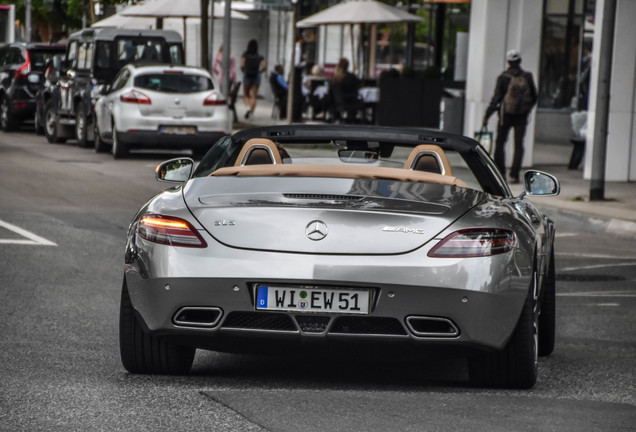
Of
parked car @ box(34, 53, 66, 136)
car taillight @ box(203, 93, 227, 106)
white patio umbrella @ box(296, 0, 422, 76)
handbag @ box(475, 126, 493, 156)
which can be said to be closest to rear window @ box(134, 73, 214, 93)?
car taillight @ box(203, 93, 227, 106)

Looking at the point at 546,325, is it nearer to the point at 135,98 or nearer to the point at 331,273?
the point at 331,273

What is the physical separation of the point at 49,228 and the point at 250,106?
76.7ft

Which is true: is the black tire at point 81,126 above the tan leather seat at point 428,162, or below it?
below

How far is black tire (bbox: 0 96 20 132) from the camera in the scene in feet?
95.4

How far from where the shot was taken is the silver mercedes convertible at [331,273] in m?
5.77

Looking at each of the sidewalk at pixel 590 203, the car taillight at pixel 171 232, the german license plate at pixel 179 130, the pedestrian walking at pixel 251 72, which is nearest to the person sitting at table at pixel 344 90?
the pedestrian walking at pixel 251 72

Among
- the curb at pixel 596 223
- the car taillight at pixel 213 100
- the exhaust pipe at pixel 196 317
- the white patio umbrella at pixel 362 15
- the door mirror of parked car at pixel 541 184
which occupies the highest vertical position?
the door mirror of parked car at pixel 541 184

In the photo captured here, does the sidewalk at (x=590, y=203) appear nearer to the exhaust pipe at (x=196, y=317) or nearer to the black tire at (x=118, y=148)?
the black tire at (x=118, y=148)

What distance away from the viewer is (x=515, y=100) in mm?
19609

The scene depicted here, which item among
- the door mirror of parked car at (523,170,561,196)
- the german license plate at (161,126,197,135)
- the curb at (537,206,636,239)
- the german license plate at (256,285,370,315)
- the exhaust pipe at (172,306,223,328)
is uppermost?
Answer: the door mirror of parked car at (523,170,561,196)

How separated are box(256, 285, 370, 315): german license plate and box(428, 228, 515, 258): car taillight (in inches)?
13.8

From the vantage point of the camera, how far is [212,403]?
5684 mm

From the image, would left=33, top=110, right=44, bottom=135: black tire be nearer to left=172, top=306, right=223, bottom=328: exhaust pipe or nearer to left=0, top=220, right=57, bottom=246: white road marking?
left=0, top=220, right=57, bottom=246: white road marking

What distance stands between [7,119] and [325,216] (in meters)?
24.2
